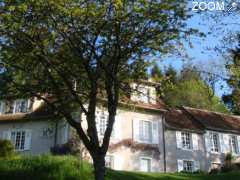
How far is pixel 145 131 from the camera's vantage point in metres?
34.8

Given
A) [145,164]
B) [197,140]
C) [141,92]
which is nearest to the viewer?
[141,92]

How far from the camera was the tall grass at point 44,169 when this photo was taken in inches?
800

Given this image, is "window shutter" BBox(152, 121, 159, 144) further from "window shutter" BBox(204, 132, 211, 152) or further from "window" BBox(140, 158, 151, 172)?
"window shutter" BBox(204, 132, 211, 152)

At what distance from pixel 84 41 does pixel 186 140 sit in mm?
24497

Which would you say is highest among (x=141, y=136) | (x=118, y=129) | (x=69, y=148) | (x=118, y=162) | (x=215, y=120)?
(x=215, y=120)

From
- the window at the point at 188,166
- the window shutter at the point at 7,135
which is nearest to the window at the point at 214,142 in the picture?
the window at the point at 188,166

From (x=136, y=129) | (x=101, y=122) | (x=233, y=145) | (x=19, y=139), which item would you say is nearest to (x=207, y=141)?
(x=233, y=145)

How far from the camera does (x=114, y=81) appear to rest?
16.2 meters

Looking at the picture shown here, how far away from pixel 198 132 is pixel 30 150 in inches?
612

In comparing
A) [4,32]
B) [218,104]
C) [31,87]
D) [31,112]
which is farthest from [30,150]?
[218,104]

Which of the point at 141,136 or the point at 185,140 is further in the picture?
the point at 185,140

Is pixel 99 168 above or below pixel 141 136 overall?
below

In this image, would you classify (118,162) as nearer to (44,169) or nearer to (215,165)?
(215,165)

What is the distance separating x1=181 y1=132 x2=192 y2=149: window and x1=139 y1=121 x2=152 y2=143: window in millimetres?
4135
